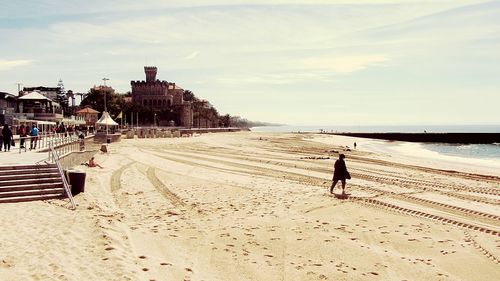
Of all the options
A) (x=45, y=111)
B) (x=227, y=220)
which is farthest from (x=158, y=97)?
(x=227, y=220)

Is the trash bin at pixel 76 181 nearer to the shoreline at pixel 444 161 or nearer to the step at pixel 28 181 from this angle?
the step at pixel 28 181

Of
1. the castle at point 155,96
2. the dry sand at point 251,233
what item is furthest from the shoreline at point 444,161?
the castle at point 155,96

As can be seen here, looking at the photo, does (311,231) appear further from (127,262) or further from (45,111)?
(45,111)

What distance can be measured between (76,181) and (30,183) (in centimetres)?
164

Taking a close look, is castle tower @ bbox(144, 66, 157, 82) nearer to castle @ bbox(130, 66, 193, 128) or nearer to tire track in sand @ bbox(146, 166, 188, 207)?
castle @ bbox(130, 66, 193, 128)

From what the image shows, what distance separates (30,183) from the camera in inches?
578

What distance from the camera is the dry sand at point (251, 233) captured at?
8719 mm

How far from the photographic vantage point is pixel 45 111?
55031 mm

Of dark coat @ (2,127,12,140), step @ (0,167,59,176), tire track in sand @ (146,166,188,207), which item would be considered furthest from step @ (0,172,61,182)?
dark coat @ (2,127,12,140)

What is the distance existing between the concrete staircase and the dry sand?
700mm

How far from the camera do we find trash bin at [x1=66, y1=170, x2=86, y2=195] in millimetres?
15775

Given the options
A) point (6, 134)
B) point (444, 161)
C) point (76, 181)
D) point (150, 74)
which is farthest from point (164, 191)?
point (150, 74)

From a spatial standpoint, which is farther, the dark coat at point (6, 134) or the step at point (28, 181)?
the dark coat at point (6, 134)

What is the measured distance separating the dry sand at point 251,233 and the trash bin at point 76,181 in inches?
13.7
